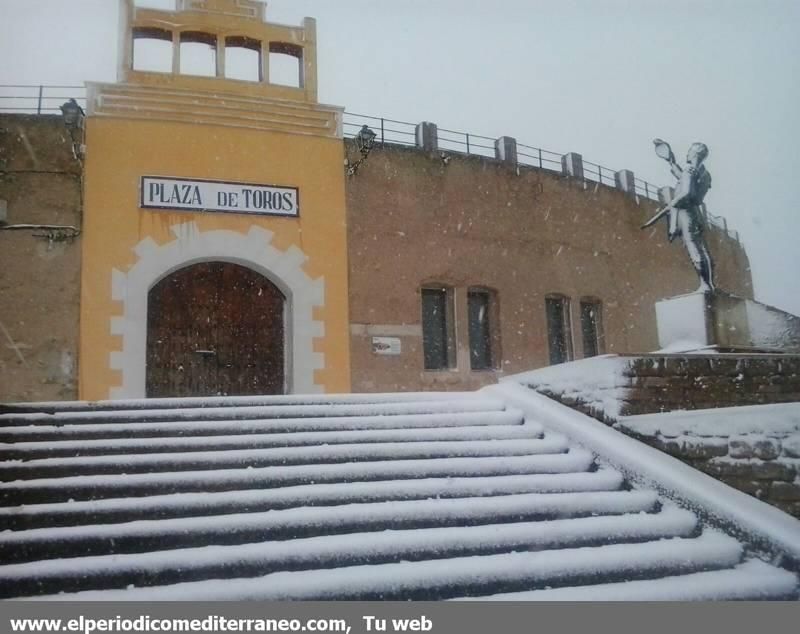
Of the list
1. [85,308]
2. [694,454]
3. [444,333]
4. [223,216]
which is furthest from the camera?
[444,333]

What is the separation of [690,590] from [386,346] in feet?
16.8

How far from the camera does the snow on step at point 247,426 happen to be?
11.1ft

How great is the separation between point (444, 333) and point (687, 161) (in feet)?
11.8

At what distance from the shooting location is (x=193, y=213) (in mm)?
6750

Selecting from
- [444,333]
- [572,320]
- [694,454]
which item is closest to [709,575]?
[694,454]

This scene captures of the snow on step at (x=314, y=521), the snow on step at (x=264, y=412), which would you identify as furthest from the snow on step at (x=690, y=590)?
the snow on step at (x=264, y=412)

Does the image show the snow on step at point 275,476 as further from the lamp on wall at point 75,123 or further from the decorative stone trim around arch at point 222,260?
the lamp on wall at point 75,123

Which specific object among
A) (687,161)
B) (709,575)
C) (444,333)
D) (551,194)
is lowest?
(709,575)

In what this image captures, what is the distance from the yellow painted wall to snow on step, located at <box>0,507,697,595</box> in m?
4.23

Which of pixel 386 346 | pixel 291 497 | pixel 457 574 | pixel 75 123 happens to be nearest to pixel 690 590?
pixel 457 574

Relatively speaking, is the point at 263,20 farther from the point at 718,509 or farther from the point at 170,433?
the point at 718,509

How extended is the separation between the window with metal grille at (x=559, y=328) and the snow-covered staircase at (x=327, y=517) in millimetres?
5236

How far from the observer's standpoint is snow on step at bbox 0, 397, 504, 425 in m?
3.59

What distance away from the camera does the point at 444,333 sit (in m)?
8.05
